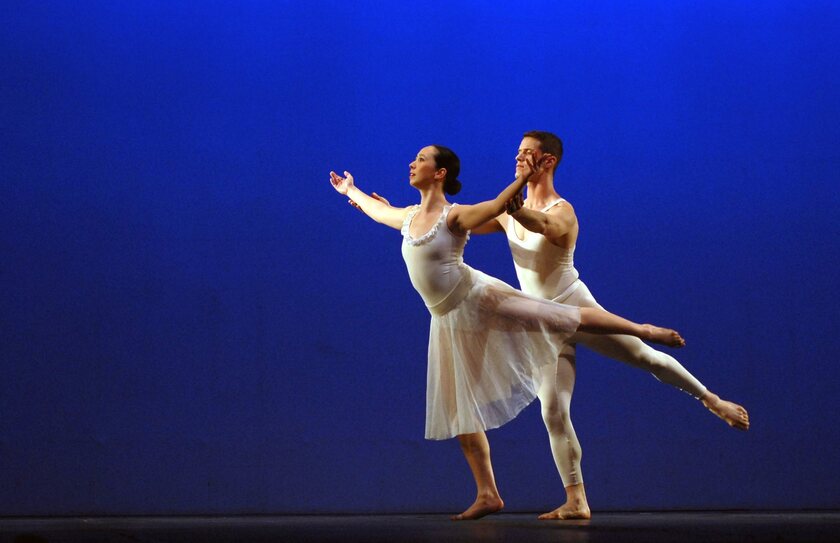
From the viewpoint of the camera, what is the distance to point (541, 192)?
3943mm

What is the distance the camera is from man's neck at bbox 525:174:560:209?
3.93 meters

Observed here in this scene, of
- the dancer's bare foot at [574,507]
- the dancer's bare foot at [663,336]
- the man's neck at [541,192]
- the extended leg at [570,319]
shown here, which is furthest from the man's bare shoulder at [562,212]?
the dancer's bare foot at [574,507]

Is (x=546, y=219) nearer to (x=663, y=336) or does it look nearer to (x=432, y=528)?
(x=663, y=336)

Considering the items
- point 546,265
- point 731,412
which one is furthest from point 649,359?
point 546,265

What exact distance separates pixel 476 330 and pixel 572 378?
1.44 feet

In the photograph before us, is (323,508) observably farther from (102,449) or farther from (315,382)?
(102,449)

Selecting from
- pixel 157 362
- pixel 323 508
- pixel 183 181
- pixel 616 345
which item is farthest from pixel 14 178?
pixel 616 345

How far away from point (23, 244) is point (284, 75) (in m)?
1.36

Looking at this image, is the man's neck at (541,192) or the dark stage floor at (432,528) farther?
the man's neck at (541,192)

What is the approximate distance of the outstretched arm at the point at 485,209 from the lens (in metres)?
3.46

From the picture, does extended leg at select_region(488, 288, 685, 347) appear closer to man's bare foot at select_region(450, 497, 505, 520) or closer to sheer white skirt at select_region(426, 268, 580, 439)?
sheer white skirt at select_region(426, 268, 580, 439)

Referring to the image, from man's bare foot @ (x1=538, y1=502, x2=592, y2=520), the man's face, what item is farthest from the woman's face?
man's bare foot @ (x1=538, y1=502, x2=592, y2=520)

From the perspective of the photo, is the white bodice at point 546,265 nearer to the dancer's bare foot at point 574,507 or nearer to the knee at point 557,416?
the knee at point 557,416

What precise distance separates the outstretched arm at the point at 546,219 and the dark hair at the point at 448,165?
14.0 inches
